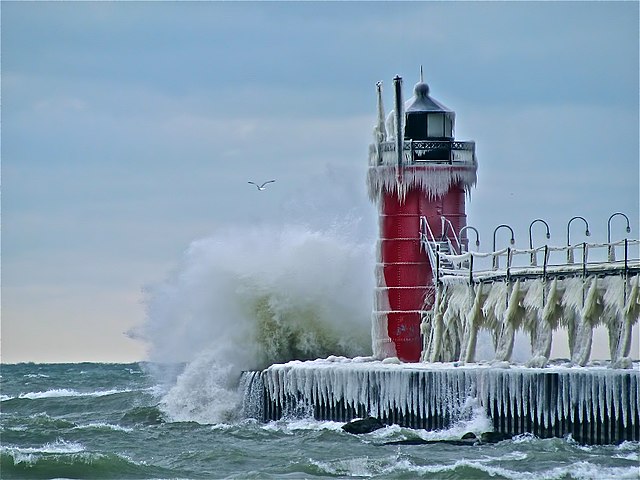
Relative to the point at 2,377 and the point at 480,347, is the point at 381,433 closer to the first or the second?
the point at 480,347

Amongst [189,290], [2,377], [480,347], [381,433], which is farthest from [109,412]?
[2,377]

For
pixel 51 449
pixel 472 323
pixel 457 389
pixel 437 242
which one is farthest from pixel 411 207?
pixel 51 449

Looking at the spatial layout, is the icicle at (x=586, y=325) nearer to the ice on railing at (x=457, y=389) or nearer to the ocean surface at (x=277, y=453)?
the ice on railing at (x=457, y=389)

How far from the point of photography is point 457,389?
4641 centimetres

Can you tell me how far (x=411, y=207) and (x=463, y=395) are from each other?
25.3ft

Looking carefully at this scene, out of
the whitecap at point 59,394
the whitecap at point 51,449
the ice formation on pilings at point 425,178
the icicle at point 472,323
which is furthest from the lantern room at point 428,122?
the whitecap at point 59,394

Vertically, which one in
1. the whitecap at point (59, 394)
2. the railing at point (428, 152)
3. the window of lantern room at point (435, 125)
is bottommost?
the whitecap at point (59, 394)

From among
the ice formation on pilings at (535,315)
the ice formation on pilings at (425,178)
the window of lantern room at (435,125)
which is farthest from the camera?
the window of lantern room at (435,125)

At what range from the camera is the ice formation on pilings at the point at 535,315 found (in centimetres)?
4403

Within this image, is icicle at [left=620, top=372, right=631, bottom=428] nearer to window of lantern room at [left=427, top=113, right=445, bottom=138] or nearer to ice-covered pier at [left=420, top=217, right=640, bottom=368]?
ice-covered pier at [left=420, top=217, right=640, bottom=368]

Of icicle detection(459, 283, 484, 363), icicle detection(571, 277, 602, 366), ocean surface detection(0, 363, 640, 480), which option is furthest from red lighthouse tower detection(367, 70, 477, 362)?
icicle detection(571, 277, 602, 366)

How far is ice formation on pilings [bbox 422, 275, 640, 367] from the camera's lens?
144ft

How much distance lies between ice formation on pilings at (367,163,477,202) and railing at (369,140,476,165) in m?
0.25

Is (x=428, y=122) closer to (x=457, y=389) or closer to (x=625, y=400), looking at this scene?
(x=457, y=389)
